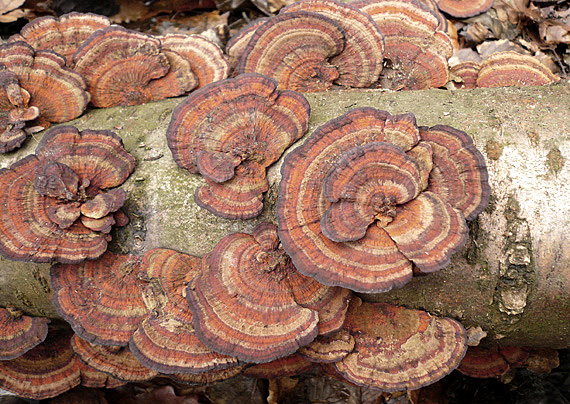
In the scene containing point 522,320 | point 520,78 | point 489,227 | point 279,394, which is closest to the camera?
point 489,227

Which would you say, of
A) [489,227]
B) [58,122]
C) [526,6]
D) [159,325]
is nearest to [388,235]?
[489,227]

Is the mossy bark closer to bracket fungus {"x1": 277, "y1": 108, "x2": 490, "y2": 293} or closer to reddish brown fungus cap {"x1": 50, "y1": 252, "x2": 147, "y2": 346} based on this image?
reddish brown fungus cap {"x1": 50, "y1": 252, "x2": 147, "y2": 346}

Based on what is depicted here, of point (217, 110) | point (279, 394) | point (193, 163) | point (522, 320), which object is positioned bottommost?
point (279, 394)

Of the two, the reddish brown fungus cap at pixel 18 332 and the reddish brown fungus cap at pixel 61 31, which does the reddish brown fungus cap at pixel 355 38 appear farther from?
the reddish brown fungus cap at pixel 18 332

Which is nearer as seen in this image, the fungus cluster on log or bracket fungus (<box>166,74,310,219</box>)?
bracket fungus (<box>166,74,310,219</box>)

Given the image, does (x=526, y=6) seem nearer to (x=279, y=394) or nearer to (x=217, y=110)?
(x=217, y=110)

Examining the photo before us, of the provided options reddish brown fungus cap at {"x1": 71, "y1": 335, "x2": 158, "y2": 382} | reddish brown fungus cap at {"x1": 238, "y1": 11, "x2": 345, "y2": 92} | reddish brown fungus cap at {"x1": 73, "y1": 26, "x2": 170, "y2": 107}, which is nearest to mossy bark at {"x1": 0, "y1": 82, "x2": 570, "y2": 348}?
reddish brown fungus cap at {"x1": 238, "y1": 11, "x2": 345, "y2": 92}

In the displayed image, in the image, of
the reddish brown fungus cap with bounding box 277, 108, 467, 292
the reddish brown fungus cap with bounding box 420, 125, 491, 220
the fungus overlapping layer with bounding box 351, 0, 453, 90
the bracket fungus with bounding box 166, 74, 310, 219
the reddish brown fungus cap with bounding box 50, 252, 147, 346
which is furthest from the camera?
the fungus overlapping layer with bounding box 351, 0, 453, 90
